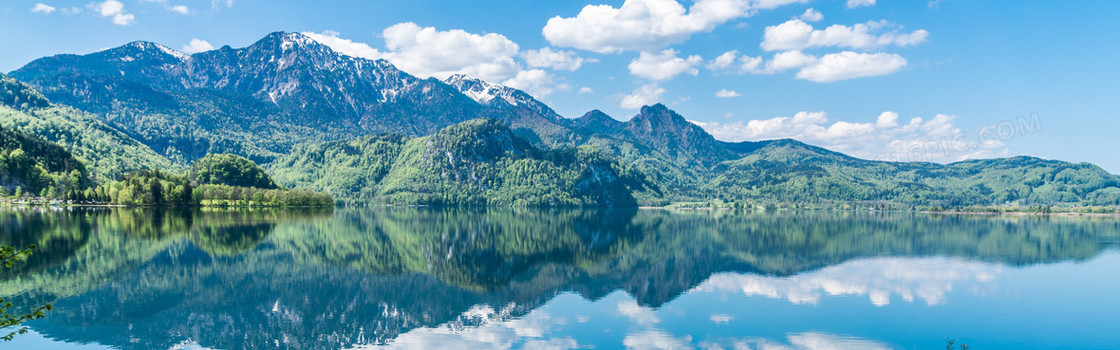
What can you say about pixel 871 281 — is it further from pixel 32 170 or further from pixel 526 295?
pixel 32 170

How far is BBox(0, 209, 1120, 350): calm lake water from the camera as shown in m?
32.4

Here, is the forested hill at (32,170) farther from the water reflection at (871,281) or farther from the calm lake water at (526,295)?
the water reflection at (871,281)

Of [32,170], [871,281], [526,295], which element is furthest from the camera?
[32,170]

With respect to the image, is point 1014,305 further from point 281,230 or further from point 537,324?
point 281,230

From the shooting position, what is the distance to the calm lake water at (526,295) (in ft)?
106

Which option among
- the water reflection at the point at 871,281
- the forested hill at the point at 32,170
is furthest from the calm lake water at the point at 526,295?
the forested hill at the point at 32,170

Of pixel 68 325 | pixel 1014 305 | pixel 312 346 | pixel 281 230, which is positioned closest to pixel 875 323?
pixel 1014 305

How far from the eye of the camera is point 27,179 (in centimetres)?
14475

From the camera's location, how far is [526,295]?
148 feet

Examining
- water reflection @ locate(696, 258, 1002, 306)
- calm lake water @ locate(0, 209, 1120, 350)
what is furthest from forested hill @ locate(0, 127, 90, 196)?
water reflection @ locate(696, 258, 1002, 306)

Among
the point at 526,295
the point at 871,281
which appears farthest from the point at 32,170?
the point at 871,281

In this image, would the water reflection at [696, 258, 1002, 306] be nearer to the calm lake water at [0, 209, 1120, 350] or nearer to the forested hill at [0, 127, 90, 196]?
the calm lake water at [0, 209, 1120, 350]

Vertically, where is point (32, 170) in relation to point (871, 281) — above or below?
above

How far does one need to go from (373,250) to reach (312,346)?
137ft
